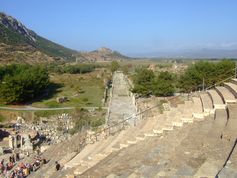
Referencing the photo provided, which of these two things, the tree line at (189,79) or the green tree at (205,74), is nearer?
the green tree at (205,74)

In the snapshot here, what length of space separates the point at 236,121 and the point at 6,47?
98.3 metres

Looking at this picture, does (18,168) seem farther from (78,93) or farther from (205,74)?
(78,93)

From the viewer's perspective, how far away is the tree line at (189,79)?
116 feet

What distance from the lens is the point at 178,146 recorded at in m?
10.9

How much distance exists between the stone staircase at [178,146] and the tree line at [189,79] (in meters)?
18.5

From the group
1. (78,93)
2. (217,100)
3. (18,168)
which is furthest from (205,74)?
(18,168)

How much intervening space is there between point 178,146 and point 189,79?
2754 centimetres

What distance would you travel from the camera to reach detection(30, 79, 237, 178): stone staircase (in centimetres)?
899

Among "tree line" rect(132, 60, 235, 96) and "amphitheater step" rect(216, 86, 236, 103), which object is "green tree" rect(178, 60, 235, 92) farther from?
"amphitheater step" rect(216, 86, 236, 103)

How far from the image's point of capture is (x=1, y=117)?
3938cm

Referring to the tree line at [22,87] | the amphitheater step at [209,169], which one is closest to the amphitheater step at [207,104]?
the amphitheater step at [209,169]

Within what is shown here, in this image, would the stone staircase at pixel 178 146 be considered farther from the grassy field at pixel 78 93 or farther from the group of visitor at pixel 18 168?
the grassy field at pixel 78 93

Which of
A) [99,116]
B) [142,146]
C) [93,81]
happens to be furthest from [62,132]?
[93,81]

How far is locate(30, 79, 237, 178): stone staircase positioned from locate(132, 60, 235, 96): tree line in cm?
1846
